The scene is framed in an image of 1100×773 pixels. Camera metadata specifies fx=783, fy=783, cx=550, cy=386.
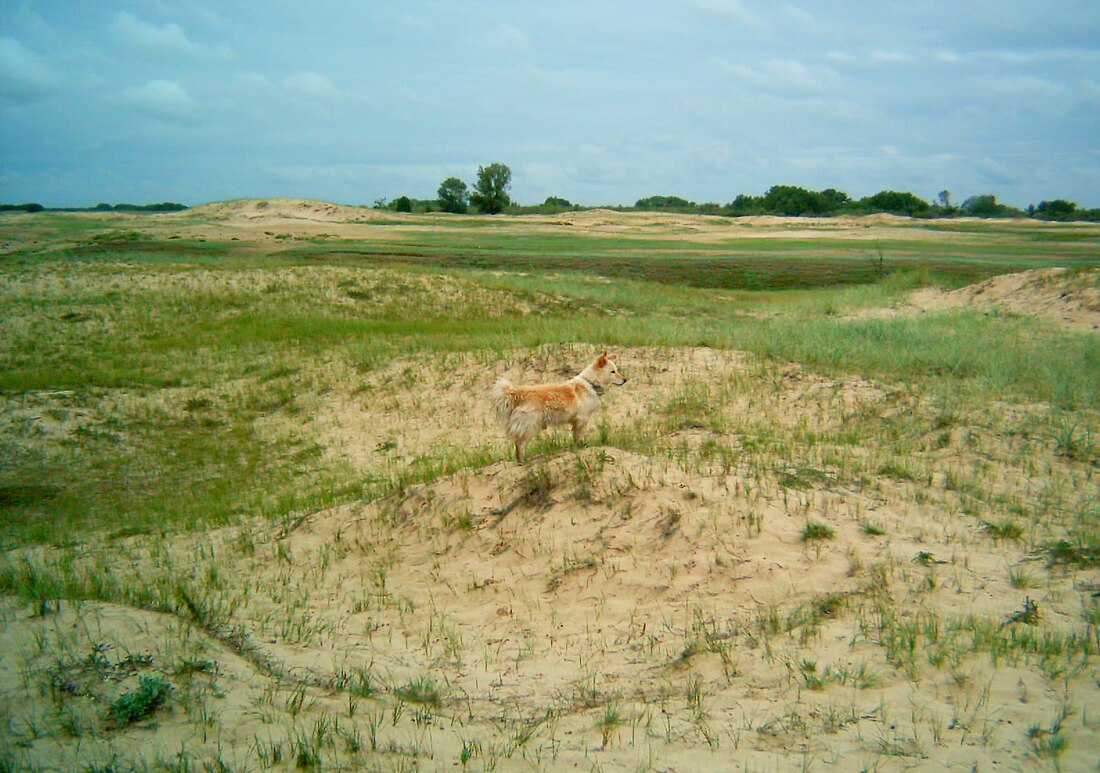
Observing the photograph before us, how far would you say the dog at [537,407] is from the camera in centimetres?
1002

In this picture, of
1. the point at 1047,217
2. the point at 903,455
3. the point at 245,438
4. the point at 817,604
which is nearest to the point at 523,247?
the point at 245,438

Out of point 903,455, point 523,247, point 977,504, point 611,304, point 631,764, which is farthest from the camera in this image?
point 523,247

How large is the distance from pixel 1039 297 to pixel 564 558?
2482cm

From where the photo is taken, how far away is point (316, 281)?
100ft

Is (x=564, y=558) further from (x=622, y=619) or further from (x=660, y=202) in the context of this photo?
(x=660, y=202)

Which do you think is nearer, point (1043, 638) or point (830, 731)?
point (830, 731)

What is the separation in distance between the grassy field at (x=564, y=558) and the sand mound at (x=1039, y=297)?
15.1 feet

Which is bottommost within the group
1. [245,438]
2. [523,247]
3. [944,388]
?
[245,438]

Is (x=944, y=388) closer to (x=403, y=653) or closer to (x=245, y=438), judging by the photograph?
(x=403, y=653)

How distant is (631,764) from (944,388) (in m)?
10.7

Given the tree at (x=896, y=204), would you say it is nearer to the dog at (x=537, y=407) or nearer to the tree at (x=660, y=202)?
the tree at (x=660, y=202)

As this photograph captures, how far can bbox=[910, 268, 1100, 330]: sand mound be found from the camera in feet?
78.6

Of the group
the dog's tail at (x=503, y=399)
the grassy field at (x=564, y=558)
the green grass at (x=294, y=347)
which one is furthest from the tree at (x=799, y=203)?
the dog's tail at (x=503, y=399)

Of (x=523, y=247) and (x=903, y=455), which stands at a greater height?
(x=523, y=247)
